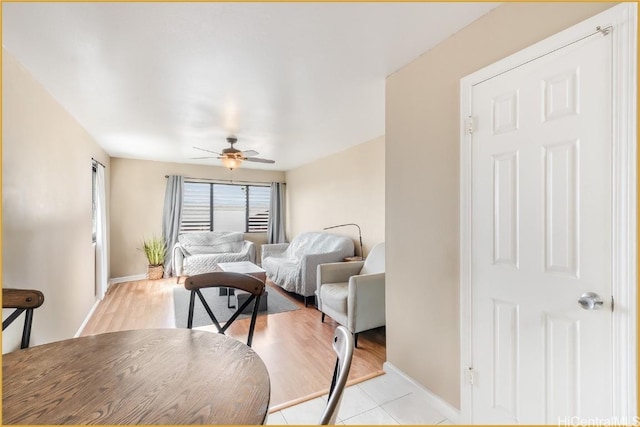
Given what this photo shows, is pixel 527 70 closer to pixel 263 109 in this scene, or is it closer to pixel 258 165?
pixel 263 109

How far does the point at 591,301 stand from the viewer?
3.68ft

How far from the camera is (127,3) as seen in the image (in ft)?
4.51

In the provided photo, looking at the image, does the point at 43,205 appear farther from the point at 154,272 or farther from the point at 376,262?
the point at 154,272

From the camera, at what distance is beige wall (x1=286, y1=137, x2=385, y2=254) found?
394 cm

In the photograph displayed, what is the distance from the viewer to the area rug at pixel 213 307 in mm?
3318

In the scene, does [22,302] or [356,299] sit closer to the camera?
[22,302]

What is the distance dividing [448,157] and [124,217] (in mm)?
5642

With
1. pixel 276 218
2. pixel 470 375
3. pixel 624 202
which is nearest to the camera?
pixel 624 202

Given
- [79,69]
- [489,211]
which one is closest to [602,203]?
[489,211]

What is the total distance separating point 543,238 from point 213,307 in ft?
11.8

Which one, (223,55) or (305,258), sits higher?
(223,55)

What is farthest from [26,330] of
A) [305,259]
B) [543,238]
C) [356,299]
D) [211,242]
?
[211,242]

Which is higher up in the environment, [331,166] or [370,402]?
[331,166]

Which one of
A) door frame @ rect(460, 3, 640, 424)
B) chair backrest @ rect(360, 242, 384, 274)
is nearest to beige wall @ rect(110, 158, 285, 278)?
chair backrest @ rect(360, 242, 384, 274)
